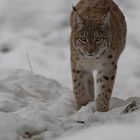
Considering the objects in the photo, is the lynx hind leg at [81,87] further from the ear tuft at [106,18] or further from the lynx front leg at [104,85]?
the ear tuft at [106,18]

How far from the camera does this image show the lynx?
267 inches

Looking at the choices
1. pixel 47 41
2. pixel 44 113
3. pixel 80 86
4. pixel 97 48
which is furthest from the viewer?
pixel 47 41

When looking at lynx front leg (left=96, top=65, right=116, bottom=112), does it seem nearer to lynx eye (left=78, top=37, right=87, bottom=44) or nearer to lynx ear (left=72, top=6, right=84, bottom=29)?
lynx eye (left=78, top=37, right=87, bottom=44)

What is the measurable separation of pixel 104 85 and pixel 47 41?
414cm

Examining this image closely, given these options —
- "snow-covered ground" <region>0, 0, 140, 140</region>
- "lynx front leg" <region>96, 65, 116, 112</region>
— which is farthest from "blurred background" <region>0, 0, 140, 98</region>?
"lynx front leg" <region>96, 65, 116, 112</region>

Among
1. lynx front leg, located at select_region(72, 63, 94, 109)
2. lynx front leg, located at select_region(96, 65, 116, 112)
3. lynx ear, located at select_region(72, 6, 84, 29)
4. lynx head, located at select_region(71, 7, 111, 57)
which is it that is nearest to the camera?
lynx head, located at select_region(71, 7, 111, 57)

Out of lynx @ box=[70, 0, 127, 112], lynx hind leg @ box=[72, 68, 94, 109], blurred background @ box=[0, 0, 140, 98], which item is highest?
lynx @ box=[70, 0, 127, 112]

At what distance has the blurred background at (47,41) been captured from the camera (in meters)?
9.55

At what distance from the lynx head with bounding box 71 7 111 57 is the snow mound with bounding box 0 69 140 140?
2.30 feet

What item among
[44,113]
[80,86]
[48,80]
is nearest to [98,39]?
[80,86]

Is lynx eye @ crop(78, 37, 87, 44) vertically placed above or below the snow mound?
above

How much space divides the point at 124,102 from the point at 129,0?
17.8ft

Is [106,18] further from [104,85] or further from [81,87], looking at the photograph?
[81,87]

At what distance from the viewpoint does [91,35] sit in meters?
6.77
